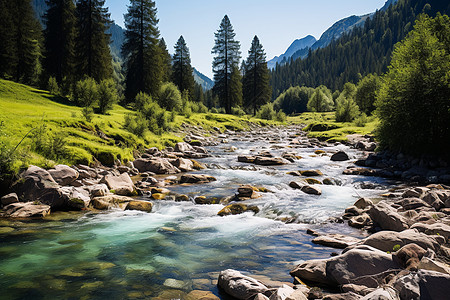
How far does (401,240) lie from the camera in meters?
5.31

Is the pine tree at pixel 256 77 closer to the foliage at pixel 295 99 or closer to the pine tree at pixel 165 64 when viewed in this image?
the pine tree at pixel 165 64

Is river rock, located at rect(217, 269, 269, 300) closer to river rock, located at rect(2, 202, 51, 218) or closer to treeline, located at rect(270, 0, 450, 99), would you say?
river rock, located at rect(2, 202, 51, 218)

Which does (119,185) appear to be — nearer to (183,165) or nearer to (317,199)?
(183,165)

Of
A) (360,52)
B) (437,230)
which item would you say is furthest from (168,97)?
(360,52)

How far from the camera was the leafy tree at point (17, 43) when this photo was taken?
3675 cm

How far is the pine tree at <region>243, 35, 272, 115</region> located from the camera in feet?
222

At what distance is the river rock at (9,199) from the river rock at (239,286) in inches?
306

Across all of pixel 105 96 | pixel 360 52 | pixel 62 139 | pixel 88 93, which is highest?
pixel 360 52

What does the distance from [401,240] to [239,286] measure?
3445 millimetres

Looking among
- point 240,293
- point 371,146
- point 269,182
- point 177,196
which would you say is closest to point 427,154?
point 371,146

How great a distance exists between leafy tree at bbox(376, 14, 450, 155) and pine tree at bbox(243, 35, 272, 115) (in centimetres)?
4906

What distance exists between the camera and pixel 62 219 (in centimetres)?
826

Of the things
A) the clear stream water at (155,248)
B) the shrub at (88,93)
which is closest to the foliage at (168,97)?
the shrub at (88,93)

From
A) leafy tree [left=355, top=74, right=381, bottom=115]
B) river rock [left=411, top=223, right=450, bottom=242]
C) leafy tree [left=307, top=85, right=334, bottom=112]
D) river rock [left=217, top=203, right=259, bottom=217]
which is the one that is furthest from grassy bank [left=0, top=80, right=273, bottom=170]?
leafy tree [left=307, top=85, right=334, bottom=112]
